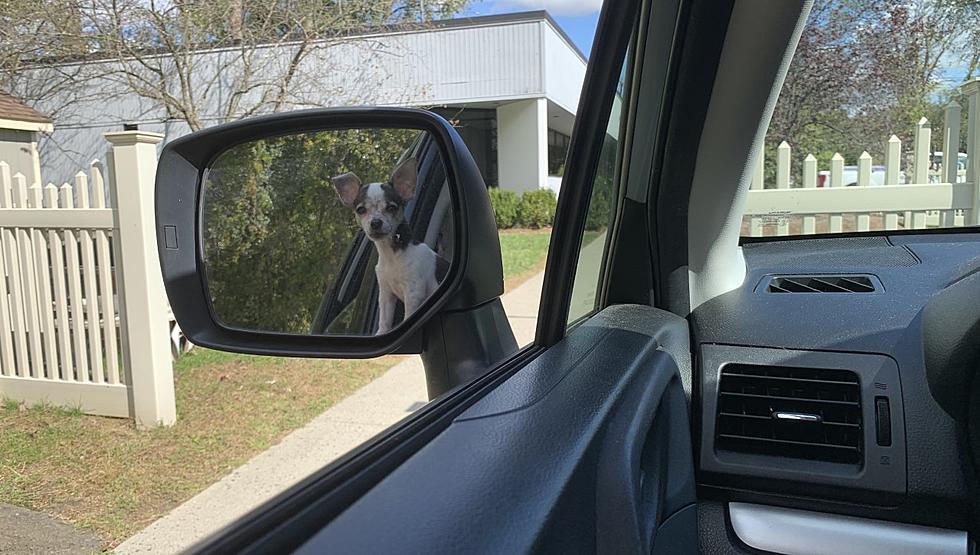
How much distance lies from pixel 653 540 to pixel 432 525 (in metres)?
0.65

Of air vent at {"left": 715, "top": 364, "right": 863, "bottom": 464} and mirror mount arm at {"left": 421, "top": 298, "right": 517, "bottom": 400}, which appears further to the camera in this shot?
air vent at {"left": 715, "top": 364, "right": 863, "bottom": 464}

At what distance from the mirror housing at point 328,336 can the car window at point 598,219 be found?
0.76ft

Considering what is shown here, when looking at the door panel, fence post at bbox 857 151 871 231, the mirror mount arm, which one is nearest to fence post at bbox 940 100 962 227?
fence post at bbox 857 151 871 231

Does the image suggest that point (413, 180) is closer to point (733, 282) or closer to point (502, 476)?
point (502, 476)

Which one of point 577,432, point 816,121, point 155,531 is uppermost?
point 816,121

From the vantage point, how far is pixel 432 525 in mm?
849

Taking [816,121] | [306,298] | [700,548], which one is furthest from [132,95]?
[700,548]

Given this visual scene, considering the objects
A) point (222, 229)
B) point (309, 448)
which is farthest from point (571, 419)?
point (309, 448)

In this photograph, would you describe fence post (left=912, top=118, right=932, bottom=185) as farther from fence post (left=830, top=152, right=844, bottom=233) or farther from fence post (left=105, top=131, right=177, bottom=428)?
fence post (left=105, top=131, right=177, bottom=428)

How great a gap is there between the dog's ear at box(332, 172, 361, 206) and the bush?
120 cm

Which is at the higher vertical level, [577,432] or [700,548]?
[577,432]

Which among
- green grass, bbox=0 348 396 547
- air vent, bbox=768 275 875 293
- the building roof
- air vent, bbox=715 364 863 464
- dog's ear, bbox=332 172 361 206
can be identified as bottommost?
green grass, bbox=0 348 396 547

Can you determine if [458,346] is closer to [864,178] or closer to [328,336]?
[328,336]

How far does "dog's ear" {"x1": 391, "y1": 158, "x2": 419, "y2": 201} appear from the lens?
1734mm
